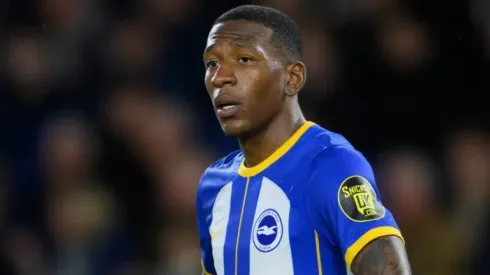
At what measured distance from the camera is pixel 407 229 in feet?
18.1

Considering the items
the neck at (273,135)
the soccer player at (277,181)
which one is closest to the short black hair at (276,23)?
the soccer player at (277,181)

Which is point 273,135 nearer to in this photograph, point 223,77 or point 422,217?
point 223,77

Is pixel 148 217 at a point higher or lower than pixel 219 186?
lower

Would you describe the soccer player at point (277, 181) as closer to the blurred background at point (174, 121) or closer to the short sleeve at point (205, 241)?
the short sleeve at point (205, 241)

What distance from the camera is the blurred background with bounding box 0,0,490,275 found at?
5898 millimetres

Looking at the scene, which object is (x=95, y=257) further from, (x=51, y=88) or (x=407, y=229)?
(x=407, y=229)

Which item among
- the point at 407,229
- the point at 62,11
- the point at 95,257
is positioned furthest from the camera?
the point at 62,11

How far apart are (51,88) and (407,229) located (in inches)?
106

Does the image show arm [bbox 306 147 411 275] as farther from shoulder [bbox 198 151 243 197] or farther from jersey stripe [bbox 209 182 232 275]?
shoulder [bbox 198 151 243 197]

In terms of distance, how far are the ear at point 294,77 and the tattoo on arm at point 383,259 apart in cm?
74

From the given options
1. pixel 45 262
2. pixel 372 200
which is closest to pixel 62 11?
pixel 45 262

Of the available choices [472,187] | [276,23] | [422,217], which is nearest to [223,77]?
[276,23]

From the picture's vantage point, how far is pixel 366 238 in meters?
3.03

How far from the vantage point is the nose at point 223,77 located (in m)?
3.43
